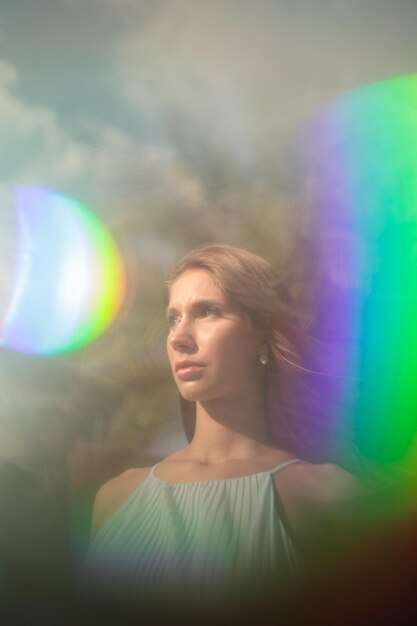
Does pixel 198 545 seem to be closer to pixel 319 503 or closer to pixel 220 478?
pixel 220 478

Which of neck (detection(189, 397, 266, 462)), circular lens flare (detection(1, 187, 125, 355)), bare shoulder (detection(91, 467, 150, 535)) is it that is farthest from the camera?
circular lens flare (detection(1, 187, 125, 355))

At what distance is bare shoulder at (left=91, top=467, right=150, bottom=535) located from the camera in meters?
3.28

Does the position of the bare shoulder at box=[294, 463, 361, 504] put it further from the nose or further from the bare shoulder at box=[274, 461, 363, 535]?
the nose

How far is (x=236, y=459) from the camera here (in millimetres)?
3152

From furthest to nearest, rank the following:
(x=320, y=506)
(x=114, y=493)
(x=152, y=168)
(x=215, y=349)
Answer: (x=152, y=168)
(x=114, y=493)
(x=215, y=349)
(x=320, y=506)

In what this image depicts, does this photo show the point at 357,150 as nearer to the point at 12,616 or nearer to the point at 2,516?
the point at 2,516

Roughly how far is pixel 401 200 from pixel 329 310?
0.67 m

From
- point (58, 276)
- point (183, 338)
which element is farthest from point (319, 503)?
point (58, 276)

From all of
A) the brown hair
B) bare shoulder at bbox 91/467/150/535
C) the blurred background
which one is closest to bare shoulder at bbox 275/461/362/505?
the brown hair

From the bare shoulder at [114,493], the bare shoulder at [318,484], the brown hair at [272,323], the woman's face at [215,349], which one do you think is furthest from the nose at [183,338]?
the bare shoulder at [318,484]

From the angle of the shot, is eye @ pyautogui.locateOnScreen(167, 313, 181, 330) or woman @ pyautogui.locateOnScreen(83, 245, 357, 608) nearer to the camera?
woman @ pyautogui.locateOnScreen(83, 245, 357, 608)

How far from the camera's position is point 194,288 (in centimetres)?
329

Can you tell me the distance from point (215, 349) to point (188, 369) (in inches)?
6.7

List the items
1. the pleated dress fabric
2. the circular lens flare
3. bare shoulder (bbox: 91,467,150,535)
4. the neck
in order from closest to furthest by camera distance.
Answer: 1. the pleated dress fabric
2. the neck
3. bare shoulder (bbox: 91,467,150,535)
4. the circular lens flare
